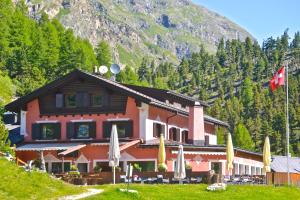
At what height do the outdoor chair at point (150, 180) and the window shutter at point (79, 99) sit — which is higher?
the window shutter at point (79, 99)

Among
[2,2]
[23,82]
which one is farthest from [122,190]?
[2,2]

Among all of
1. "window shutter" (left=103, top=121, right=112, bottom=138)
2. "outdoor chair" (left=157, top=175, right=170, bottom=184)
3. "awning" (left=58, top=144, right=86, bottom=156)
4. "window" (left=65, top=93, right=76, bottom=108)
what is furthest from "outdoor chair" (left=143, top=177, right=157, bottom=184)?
"window" (left=65, top=93, right=76, bottom=108)

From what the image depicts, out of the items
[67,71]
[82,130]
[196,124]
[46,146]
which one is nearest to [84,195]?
[46,146]

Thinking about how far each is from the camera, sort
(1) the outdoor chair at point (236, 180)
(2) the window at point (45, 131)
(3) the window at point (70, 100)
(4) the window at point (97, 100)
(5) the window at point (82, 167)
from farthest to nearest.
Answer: (2) the window at point (45, 131) → (3) the window at point (70, 100) → (4) the window at point (97, 100) → (5) the window at point (82, 167) → (1) the outdoor chair at point (236, 180)

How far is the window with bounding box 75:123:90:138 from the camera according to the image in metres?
50.0

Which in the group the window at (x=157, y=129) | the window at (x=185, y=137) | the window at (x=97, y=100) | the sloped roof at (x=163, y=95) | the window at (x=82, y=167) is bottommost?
the window at (x=82, y=167)

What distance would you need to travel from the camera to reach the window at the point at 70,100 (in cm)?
5056

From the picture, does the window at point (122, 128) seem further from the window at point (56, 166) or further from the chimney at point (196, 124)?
the chimney at point (196, 124)

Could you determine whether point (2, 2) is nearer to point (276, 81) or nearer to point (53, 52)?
point (53, 52)

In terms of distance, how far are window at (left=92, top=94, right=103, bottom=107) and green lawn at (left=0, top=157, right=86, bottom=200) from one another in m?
18.7

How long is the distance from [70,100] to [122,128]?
476 cm

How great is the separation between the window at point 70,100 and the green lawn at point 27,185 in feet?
63.1

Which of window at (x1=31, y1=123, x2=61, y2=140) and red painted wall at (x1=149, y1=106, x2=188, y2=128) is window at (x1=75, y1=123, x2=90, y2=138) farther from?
red painted wall at (x1=149, y1=106, x2=188, y2=128)

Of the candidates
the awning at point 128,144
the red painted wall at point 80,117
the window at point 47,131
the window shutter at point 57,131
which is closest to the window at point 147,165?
the awning at point 128,144
